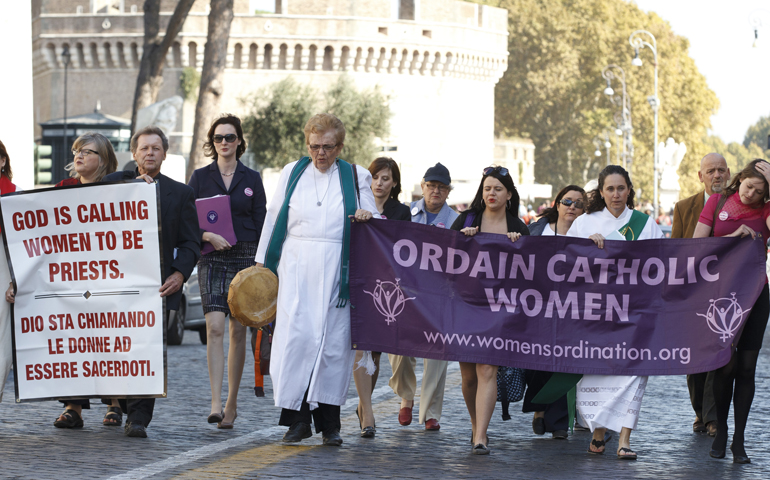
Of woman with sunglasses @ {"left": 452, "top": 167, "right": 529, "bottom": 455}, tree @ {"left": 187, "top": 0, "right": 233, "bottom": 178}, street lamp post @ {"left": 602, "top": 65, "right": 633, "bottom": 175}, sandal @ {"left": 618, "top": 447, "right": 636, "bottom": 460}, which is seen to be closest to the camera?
sandal @ {"left": 618, "top": 447, "right": 636, "bottom": 460}

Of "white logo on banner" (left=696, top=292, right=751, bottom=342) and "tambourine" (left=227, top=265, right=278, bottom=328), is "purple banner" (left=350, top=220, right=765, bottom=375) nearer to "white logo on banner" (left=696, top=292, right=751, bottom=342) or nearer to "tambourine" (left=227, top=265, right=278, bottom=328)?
"white logo on banner" (left=696, top=292, right=751, bottom=342)

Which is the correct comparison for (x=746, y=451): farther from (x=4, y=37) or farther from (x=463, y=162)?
(x=463, y=162)

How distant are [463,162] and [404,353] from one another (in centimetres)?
5471

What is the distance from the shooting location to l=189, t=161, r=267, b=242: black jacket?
25.7ft

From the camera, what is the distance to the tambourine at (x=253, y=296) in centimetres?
685

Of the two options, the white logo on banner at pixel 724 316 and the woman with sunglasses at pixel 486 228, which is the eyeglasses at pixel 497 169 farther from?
the white logo on banner at pixel 724 316

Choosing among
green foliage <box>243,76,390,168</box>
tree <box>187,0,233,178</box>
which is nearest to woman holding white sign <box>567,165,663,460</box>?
tree <box>187,0,233,178</box>

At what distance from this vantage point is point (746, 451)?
6969 millimetres

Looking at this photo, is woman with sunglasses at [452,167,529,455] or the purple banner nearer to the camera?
woman with sunglasses at [452,167,529,455]

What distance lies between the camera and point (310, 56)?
55.6 m

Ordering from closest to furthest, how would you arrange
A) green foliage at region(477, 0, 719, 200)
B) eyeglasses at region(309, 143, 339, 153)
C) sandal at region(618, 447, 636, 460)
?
sandal at region(618, 447, 636, 460) → eyeglasses at region(309, 143, 339, 153) → green foliage at region(477, 0, 719, 200)

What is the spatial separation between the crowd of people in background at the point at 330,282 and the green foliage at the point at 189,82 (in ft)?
154

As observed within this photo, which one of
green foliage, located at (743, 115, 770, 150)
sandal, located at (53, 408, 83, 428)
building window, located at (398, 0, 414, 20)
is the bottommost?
sandal, located at (53, 408, 83, 428)

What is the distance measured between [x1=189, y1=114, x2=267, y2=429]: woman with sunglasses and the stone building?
45797mm
